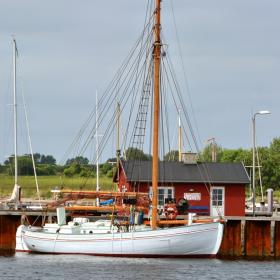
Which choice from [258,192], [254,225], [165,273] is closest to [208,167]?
[254,225]

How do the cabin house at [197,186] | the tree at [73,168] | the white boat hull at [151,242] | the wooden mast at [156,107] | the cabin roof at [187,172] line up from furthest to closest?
the tree at [73,168], the cabin roof at [187,172], the cabin house at [197,186], the wooden mast at [156,107], the white boat hull at [151,242]

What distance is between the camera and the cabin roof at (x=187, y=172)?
69.7 metres

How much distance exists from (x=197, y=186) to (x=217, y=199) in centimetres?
157

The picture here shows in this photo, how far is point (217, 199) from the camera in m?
70.1

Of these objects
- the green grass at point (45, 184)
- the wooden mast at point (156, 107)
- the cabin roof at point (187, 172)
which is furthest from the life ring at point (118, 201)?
the green grass at point (45, 184)

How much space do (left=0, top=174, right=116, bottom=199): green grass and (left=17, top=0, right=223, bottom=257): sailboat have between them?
44578 millimetres

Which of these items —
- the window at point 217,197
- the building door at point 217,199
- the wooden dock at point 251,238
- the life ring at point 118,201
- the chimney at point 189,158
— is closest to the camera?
the wooden dock at point 251,238

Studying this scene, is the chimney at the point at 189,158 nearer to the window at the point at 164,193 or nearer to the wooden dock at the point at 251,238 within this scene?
the window at the point at 164,193

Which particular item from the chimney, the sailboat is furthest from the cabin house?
the sailboat

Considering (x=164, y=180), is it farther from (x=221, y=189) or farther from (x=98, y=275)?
(x=98, y=275)

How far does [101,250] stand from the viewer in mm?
Result: 60031

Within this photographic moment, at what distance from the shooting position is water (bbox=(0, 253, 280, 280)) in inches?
2047

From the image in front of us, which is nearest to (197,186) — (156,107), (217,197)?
(217,197)

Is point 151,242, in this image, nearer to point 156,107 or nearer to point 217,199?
point 156,107
